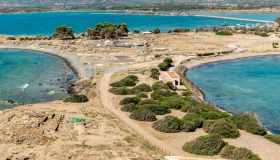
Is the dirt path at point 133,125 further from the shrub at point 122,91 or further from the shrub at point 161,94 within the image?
the shrub at point 161,94

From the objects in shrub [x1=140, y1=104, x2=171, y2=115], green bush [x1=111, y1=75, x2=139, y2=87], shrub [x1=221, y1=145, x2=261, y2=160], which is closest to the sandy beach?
shrub [x1=221, y1=145, x2=261, y2=160]

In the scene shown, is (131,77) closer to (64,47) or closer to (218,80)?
(218,80)

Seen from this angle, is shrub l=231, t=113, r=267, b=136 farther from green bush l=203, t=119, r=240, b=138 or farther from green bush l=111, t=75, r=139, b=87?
green bush l=111, t=75, r=139, b=87

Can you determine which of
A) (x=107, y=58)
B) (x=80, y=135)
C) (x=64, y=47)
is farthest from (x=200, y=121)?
(x=64, y=47)

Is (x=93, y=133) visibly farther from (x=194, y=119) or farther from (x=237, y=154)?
(x=237, y=154)

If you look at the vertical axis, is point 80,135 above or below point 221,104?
above

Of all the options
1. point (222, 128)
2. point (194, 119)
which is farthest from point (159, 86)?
point (222, 128)
